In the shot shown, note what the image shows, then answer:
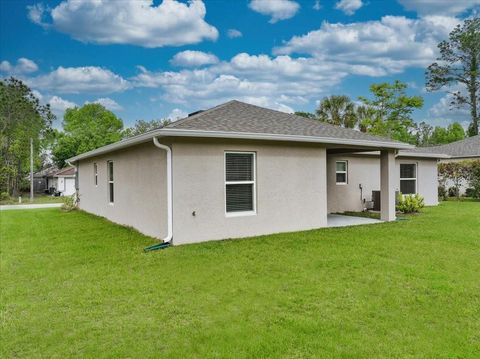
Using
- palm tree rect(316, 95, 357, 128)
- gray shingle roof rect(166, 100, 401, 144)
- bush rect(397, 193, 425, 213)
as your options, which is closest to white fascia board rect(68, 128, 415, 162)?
gray shingle roof rect(166, 100, 401, 144)

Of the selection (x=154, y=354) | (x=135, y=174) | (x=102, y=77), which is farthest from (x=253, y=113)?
(x=102, y=77)

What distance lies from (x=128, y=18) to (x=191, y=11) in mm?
2690

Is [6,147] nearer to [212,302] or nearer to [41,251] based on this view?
[41,251]

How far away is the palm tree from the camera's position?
111ft

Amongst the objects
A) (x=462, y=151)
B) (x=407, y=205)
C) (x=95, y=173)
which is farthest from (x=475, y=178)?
(x=95, y=173)

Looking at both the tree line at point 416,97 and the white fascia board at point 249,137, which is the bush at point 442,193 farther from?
the tree line at point 416,97

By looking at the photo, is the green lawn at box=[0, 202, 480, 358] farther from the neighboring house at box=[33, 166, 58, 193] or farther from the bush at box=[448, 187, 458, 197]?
the neighboring house at box=[33, 166, 58, 193]

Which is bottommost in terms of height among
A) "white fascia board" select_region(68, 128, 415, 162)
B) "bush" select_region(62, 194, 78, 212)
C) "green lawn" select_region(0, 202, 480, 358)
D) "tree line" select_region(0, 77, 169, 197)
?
"green lawn" select_region(0, 202, 480, 358)

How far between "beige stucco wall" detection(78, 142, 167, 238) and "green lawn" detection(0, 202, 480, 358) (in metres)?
0.86

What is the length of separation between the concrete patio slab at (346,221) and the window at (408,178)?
5.37m

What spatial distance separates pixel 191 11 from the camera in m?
14.9

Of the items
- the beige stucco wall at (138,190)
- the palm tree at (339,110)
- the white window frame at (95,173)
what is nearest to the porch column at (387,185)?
the beige stucco wall at (138,190)

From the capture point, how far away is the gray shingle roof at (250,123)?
8.13m

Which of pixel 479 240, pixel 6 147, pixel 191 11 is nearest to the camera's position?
pixel 479 240
